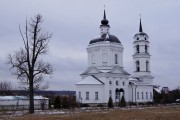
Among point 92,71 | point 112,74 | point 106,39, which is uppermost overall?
point 106,39

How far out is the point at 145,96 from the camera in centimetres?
7650

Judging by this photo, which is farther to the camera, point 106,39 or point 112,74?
point 106,39

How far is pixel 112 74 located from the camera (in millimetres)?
67250

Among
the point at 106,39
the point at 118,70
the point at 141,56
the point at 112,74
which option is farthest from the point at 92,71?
the point at 141,56

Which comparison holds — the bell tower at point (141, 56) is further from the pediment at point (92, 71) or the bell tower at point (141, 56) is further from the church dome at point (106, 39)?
the pediment at point (92, 71)

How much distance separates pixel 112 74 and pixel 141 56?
1114cm

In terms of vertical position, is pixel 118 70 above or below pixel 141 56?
below

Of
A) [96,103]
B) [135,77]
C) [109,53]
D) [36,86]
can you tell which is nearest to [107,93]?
[96,103]

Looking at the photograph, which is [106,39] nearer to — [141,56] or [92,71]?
[92,71]

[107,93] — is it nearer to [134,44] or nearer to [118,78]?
[118,78]

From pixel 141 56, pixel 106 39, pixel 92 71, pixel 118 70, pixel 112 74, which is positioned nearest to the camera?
pixel 112 74

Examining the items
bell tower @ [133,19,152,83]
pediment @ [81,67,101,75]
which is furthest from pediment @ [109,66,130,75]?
bell tower @ [133,19,152,83]

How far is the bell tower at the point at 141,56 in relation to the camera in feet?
247

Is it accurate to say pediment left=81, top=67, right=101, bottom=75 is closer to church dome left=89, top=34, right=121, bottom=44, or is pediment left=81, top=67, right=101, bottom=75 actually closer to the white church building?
the white church building
